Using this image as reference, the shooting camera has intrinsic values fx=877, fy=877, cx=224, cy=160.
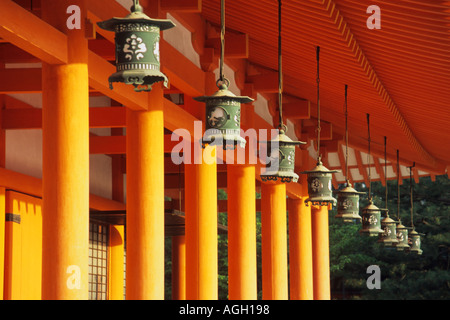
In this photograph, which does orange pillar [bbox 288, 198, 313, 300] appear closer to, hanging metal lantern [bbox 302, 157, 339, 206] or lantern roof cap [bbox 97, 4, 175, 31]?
hanging metal lantern [bbox 302, 157, 339, 206]

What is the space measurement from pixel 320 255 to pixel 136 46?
1504cm

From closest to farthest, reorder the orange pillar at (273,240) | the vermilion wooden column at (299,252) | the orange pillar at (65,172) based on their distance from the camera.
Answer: the orange pillar at (65,172) → the orange pillar at (273,240) → the vermilion wooden column at (299,252)

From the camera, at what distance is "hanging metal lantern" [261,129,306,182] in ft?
27.0

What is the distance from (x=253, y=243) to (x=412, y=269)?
66.5ft

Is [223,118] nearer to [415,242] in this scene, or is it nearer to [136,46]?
[136,46]

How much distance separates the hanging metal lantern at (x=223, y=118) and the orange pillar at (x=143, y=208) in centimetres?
266

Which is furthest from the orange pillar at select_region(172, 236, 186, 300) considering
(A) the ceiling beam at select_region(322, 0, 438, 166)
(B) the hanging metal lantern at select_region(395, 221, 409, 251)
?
(A) the ceiling beam at select_region(322, 0, 438, 166)

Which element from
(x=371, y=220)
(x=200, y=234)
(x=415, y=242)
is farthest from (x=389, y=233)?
Answer: (x=200, y=234)

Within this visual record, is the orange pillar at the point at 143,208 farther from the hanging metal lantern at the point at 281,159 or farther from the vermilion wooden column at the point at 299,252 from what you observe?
the vermilion wooden column at the point at 299,252

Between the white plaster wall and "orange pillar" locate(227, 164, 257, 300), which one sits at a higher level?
the white plaster wall

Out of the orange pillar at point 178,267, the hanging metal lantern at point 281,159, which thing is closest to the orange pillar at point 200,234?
the hanging metal lantern at point 281,159

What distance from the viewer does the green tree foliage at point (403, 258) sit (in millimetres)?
31406

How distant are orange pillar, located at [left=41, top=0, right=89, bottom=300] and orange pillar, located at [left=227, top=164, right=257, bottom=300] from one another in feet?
19.9
